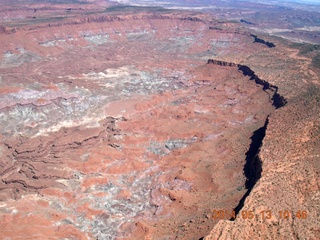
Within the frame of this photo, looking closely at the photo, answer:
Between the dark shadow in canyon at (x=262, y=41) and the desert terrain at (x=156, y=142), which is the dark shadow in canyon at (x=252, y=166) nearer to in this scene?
the desert terrain at (x=156, y=142)

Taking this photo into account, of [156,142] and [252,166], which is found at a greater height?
[252,166]

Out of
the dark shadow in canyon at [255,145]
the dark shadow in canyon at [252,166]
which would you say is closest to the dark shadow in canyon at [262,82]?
the dark shadow in canyon at [255,145]

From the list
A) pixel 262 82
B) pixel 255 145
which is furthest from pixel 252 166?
pixel 262 82

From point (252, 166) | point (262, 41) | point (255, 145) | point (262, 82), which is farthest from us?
point (262, 41)
